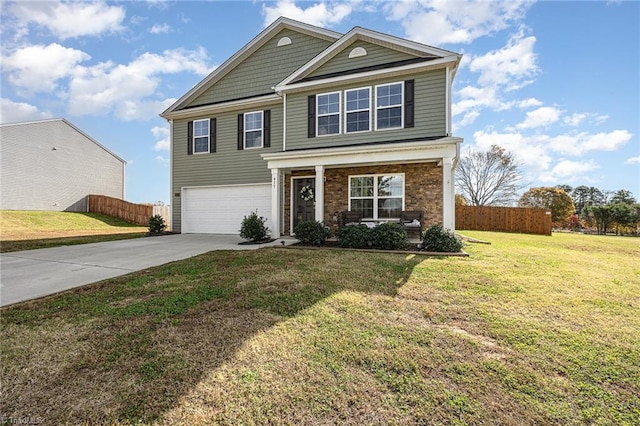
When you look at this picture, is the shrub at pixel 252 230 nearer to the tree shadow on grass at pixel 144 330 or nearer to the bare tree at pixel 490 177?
the tree shadow on grass at pixel 144 330

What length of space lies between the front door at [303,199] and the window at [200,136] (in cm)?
468

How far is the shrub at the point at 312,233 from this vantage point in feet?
29.0

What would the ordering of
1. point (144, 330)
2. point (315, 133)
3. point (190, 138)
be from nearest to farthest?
point (144, 330) → point (315, 133) → point (190, 138)

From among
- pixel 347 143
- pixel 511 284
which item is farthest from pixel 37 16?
pixel 511 284

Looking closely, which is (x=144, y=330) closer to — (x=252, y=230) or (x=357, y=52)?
(x=252, y=230)

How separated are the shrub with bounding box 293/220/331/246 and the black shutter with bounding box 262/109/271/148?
4.58m

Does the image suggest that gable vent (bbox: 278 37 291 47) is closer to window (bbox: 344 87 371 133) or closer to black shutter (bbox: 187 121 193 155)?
window (bbox: 344 87 371 133)

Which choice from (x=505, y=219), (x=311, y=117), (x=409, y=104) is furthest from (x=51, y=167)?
(x=505, y=219)

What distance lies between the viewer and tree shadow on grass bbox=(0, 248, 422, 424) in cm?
215

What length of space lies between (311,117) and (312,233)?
14.7ft

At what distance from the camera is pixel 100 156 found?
81.6 feet

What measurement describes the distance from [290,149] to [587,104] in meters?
16.9

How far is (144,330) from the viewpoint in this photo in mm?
3148

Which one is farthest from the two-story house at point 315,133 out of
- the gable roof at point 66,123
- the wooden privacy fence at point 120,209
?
the gable roof at point 66,123
